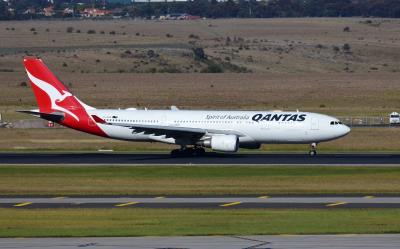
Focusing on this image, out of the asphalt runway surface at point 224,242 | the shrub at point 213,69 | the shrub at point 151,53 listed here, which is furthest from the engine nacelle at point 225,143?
the shrub at point 151,53

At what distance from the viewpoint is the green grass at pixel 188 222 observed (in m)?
34.8

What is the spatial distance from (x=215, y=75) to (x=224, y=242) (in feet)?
396

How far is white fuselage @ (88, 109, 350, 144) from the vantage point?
2613 inches

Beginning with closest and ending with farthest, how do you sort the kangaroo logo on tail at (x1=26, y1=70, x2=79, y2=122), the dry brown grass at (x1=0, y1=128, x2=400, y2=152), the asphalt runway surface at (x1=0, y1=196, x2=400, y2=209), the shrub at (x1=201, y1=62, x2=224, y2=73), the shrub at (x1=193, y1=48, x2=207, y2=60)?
the asphalt runway surface at (x1=0, y1=196, x2=400, y2=209) → the kangaroo logo on tail at (x1=26, y1=70, x2=79, y2=122) → the dry brown grass at (x1=0, y1=128, x2=400, y2=152) → the shrub at (x1=201, y1=62, x2=224, y2=73) → the shrub at (x1=193, y1=48, x2=207, y2=60)

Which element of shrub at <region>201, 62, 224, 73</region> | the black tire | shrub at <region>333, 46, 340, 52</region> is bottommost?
shrub at <region>201, 62, 224, 73</region>

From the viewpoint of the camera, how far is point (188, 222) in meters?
37.2

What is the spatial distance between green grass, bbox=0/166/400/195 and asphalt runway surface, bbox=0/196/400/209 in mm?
2155

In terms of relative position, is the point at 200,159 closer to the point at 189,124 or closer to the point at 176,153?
the point at 176,153

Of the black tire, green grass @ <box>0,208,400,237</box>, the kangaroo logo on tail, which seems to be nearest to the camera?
green grass @ <box>0,208,400,237</box>

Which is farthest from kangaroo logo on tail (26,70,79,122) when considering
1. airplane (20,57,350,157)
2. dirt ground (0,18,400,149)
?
dirt ground (0,18,400,149)

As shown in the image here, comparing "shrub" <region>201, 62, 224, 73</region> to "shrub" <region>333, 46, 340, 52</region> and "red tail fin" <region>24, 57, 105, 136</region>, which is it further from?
"red tail fin" <region>24, 57, 105, 136</region>

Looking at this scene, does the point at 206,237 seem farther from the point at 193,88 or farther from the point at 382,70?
the point at 382,70

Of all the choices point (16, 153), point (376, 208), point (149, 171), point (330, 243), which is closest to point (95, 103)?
point (16, 153)

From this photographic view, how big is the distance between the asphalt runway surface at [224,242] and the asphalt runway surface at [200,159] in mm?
27792
